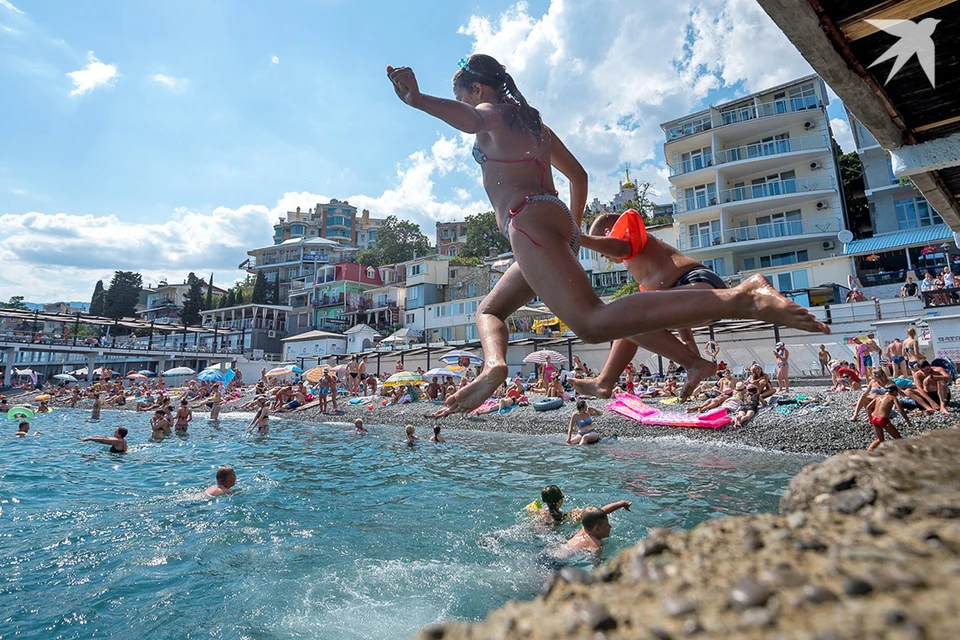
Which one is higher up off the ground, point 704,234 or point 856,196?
point 856,196

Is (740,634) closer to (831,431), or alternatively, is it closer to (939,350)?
(831,431)

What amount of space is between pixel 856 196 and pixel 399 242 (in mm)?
55304


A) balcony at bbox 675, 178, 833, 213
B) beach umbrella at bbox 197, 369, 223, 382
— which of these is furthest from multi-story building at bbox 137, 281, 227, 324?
balcony at bbox 675, 178, 833, 213

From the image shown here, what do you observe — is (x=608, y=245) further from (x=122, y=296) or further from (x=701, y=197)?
(x=122, y=296)

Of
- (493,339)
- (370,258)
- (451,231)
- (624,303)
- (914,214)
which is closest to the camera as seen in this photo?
(624,303)

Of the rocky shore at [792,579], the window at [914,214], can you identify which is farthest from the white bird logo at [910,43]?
the window at [914,214]

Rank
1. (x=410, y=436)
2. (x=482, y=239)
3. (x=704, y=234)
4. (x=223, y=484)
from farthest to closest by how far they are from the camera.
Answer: (x=482, y=239) → (x=704, y=234) → (x=410, y=436) → (x=223, y=484)

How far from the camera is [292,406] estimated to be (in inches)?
1206

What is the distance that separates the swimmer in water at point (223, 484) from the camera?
36.2ft

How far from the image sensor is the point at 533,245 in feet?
10.2

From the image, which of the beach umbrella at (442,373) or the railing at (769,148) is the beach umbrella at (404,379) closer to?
the beach umbrella at (442,373)

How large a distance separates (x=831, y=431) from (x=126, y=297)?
9813 cm

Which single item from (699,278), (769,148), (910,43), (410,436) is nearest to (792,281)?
(769,148)

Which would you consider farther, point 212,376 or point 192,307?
point 192,307
